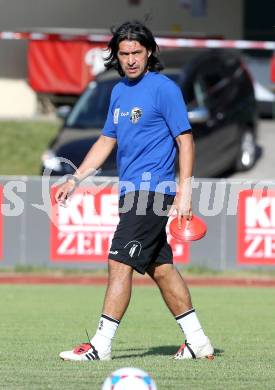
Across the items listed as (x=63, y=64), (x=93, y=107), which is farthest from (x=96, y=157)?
(x=63, y=64)

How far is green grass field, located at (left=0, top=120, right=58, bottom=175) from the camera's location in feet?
71.9

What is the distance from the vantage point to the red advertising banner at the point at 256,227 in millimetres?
15016

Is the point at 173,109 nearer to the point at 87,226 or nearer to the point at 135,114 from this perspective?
the point at 135,114

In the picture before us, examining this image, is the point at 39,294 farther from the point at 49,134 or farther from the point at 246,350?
the point at 49,134

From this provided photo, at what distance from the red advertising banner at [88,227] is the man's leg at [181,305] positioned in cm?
717

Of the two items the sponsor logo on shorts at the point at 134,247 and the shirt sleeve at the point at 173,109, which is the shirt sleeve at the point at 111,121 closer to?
the shirt sleeve at the point at 173,109

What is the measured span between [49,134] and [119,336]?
44.7 ft

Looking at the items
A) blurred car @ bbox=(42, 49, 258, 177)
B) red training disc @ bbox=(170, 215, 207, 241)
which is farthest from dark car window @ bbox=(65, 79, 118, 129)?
red training disc @ bbox=(170, 215, 207, 241)

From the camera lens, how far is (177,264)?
15.2m

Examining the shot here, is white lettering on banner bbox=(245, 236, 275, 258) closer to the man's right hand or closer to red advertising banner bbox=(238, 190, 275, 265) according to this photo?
red advertising banner bbox=(238, 190, 275, 265)

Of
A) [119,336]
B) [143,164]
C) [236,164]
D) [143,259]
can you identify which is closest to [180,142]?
[143,164]

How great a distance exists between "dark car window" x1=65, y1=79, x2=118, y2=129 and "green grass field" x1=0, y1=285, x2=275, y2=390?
493cm

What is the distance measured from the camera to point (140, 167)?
306 inches

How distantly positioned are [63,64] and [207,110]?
5634 millimetres
